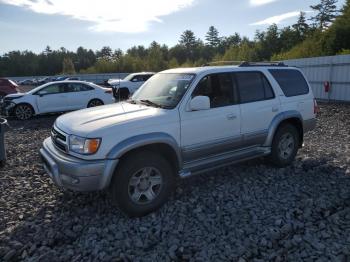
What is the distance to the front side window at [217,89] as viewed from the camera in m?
5.13

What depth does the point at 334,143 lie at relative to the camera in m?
8.23

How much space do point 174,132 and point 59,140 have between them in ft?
5.04

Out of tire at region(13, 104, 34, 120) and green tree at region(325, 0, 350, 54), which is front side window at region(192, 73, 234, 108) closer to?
tire at region(13, 104, 34, 120)

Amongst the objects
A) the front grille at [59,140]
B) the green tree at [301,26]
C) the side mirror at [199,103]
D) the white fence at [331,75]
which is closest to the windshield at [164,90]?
the side mirror at [199,103]

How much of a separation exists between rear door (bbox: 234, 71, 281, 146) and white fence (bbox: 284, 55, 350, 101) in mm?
11041

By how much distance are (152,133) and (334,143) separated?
5612 millimetres

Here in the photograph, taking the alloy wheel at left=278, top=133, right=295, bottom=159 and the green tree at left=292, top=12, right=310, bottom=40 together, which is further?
the green tree at left=292, top=12, right=310, bottom=40

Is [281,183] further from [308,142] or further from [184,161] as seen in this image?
[308,142]

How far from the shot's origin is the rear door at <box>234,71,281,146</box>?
5504 mm

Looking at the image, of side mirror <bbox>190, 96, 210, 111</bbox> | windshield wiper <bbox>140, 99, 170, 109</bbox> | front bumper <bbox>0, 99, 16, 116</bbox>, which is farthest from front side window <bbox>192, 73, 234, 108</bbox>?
front bumper <bbox>0, 99, 16, 116</bbox>

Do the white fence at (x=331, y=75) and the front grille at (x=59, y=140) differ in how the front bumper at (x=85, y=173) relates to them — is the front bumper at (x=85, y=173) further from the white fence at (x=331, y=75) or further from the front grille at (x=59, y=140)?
the white fence at (x=331, y=75)

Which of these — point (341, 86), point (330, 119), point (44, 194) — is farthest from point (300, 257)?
point (341, 86)

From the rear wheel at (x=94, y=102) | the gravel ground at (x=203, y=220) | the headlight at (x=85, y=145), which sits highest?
the headlight at (x=85, y=145)

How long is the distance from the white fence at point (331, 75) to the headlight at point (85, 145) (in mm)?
14092
